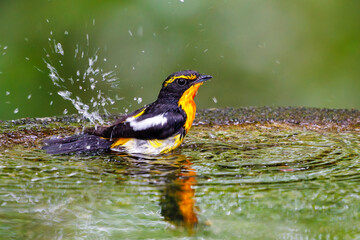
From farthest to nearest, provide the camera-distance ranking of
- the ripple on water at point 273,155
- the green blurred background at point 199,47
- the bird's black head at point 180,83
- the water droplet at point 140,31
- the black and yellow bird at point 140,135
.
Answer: the water droplet at point 140,31
the green blurred background at point 199,47
the bird's black head at point 180,83
the black and yellow bird at point 140,135
the ripple on water at point 273,155

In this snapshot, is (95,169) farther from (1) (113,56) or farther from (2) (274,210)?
(1) (113,56)

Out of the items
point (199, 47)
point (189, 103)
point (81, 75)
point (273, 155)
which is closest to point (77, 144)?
point (189, 103)

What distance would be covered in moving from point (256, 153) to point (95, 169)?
1129 millimetres

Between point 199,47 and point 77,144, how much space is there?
5015 mm

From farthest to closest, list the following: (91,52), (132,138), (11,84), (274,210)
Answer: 1. (91,52)
2. (11,84)
3. (132,138)
4. (274,210)

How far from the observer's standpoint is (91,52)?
838 centimetres

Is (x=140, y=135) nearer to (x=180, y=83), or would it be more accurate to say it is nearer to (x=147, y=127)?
(x=147, y=127)

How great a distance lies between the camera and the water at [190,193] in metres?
1.95

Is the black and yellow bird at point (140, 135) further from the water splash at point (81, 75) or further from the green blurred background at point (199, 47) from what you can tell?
the green blurred background at point (199, 47)

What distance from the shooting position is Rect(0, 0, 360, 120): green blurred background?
23.8 ft

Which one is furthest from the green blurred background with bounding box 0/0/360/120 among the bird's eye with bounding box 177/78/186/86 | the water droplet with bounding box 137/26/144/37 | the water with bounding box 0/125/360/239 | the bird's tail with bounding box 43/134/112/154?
the water with bounding box 0/125/360/239

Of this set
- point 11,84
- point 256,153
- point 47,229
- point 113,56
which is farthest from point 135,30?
point 47,229

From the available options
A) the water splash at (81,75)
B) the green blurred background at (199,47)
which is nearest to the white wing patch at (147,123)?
the water splash at (81,75)

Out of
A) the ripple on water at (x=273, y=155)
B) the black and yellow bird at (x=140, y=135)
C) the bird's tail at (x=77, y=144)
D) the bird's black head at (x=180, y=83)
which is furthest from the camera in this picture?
the bird's black head at (x=180, y=83)
